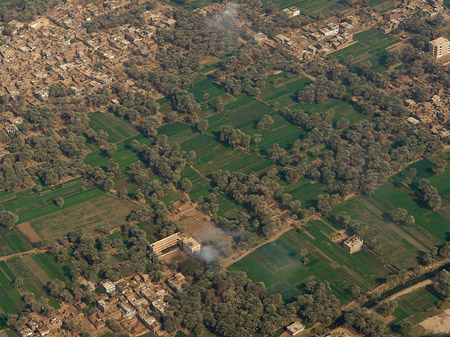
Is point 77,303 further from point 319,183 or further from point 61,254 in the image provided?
point 319,183

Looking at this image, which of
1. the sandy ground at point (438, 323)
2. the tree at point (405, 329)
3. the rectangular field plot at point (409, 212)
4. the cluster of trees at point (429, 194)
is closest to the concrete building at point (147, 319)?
the tree at point (405, 329)

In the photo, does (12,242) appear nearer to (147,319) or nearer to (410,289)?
(147,319)

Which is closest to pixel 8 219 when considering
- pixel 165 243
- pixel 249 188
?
pixel 165 243

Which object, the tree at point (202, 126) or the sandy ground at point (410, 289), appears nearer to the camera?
the sandy ground at point (410, 289)

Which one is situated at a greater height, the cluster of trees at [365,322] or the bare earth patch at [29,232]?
the bare earth patch at [29,232]

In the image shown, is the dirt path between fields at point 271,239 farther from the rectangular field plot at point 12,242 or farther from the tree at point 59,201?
the rectangular field plot at point 12,242

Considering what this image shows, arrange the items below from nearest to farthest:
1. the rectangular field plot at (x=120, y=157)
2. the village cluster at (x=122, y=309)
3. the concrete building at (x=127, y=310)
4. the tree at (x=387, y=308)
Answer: the village cluster at (x=122, y=309), the tree at (x=387, y=308), the concrete building at (x=127, y=310), the rectangular field plot at (x=120, y=157)

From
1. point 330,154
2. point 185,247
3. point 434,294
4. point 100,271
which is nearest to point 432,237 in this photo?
point 434,294
